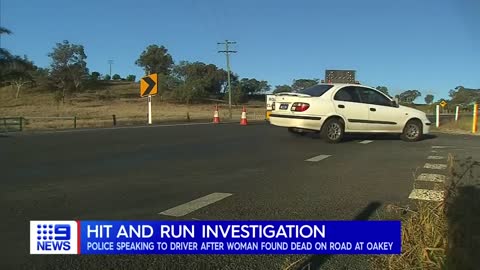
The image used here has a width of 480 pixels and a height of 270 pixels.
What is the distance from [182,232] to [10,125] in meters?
23.6

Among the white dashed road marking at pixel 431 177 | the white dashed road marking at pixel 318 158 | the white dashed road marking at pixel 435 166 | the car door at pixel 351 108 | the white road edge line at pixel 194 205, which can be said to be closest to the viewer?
the white road edge line at pixel 194 205

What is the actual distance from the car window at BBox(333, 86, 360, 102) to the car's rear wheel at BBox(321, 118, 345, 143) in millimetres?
613

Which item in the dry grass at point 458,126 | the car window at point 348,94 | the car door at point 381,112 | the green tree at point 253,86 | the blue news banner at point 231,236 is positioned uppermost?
the green tree at point 253,86

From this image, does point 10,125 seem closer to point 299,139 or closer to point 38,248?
point 299,139

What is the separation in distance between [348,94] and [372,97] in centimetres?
83

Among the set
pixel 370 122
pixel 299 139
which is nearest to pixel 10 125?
pixel 299 139

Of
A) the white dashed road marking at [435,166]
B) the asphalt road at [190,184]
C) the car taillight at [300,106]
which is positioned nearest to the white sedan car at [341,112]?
the car taillight at [300,106]

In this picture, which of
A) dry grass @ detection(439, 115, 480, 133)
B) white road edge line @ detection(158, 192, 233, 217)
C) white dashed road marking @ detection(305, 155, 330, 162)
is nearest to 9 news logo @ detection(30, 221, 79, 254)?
white road edge line @ detection(158, 192, 233, 217)

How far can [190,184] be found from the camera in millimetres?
6863

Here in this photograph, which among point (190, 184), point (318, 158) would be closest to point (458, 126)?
point (318, 158)

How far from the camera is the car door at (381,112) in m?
13.5

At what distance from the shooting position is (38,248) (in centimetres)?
348

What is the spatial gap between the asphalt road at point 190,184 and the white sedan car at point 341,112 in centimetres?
96

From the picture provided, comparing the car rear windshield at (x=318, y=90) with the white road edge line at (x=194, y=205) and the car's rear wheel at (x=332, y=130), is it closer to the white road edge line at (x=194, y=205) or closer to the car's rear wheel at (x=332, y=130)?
the car's rear wheel at (x=332, y=130)
